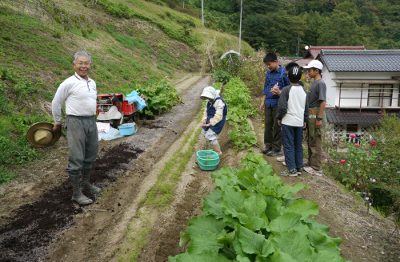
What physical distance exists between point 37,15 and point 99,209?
43.8 ft

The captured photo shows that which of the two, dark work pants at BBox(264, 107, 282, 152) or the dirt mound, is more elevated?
dark work pants at BBox(264, 107, 282, 152)

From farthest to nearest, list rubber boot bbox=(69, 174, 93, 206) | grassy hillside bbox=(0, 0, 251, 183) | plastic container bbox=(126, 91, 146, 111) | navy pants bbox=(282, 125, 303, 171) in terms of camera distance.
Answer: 1. plastic container bbox=(126, 91, 146, 111)
2. grassy hillside bbox=(0, 0, 251, 183)
3. navy pants bbox=(282, 125, 303, 171)
4. rubber boot bbox=(69, 174, 93, 206)

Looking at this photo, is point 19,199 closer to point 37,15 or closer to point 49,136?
point 49,136

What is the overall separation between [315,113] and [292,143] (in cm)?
66

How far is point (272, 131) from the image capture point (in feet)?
24.1

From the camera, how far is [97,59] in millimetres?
16172

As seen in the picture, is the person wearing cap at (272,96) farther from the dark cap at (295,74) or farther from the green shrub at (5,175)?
the green shrub at (5,175)

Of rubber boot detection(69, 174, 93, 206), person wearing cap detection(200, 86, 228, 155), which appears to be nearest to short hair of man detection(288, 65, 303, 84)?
person wearing cap detection(200, 86, 228, 155)

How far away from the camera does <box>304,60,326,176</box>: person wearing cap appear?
20.4ft

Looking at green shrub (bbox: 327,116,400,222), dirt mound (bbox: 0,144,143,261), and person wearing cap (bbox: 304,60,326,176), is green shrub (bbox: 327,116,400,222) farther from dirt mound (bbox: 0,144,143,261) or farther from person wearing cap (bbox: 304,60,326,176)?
dirt mound (bbox: 0,144,143,261)

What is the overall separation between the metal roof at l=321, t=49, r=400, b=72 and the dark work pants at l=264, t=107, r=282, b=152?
16.3 m

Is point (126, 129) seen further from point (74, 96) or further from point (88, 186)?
point (74, 96)

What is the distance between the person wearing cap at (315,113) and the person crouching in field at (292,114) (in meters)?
0.21

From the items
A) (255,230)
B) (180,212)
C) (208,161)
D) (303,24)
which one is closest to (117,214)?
(180,212)
